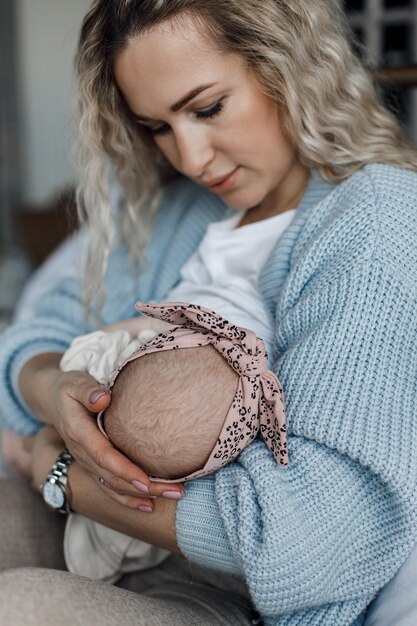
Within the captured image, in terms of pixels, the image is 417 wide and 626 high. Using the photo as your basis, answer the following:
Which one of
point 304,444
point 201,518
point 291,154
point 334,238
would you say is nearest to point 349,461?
point 304,444

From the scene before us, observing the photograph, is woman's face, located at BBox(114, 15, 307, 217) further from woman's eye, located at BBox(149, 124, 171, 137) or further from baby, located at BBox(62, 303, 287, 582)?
baby, located at BBox(62, 303, 287, 582)

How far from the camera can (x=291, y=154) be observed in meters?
1.51

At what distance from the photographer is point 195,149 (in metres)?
1.45

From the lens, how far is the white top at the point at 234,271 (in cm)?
146

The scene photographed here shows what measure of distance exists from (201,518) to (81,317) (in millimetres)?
728

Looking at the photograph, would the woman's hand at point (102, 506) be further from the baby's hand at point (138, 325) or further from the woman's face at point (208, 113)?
the woman's face at point (208, 113)

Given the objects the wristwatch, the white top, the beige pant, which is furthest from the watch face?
the white top

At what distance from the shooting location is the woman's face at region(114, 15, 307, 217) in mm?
1354

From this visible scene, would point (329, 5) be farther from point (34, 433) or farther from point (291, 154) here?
point (34, 433)

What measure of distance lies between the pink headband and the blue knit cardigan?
0.10 ft

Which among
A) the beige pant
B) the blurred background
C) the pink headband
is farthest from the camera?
the blurred background

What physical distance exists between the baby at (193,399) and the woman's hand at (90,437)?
24mm

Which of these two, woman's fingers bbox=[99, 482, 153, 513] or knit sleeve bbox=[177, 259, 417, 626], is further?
woman's fingers bbox=[99, 482, 153, 513]

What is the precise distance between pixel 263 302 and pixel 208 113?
0.36 metres
